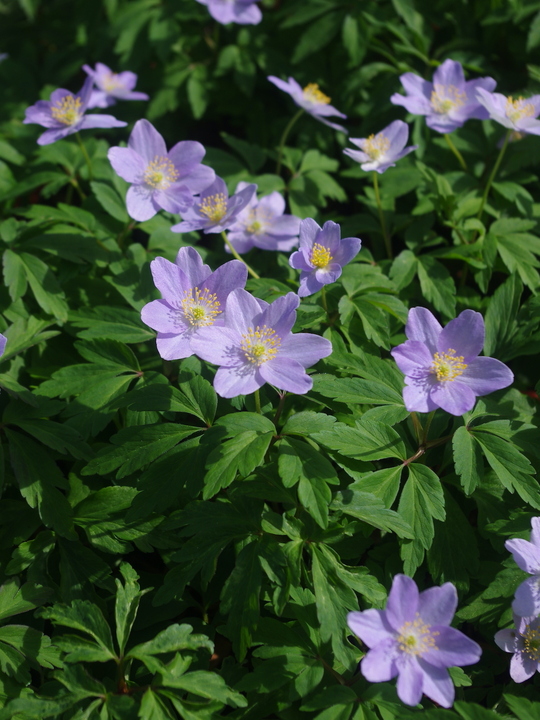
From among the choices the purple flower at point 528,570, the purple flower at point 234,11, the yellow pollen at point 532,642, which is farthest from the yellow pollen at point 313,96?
the yellow pollen at point 532,642

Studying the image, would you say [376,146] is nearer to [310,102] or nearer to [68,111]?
[310,102]

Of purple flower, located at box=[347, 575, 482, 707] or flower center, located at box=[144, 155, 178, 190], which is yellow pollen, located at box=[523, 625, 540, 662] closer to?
purple flower, located at box=[347, 575, 482, 707]

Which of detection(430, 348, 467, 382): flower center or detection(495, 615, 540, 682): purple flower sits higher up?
detection(430, 348, 467, 382): flower center

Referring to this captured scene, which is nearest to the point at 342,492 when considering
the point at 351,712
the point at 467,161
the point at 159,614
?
the point at 351,712

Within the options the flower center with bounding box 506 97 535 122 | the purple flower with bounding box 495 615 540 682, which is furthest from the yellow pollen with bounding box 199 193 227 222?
the purple flower with bounding box 495 615 540 682

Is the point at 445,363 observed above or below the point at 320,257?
below

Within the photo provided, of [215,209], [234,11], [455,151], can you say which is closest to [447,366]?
[215,209]
